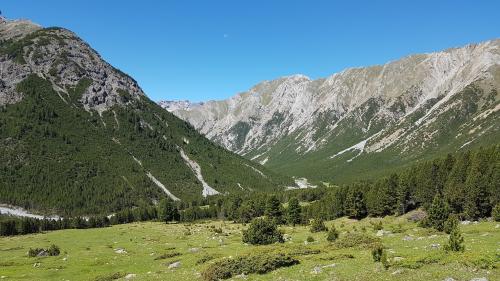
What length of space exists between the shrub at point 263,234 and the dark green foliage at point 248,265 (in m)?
27.9

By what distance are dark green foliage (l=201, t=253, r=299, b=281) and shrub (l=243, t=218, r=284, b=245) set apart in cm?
2794

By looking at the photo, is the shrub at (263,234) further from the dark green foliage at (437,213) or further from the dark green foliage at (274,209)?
the dark green foliage at (274,209)

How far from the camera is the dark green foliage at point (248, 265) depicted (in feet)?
117

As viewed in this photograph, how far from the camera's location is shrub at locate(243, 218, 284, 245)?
215 ft

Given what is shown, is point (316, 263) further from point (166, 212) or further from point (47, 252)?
point (166, 212)

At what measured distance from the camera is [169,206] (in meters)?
A: 167

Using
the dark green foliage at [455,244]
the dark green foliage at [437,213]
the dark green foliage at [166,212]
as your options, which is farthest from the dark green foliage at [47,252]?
the dark green foliage at [166,212]

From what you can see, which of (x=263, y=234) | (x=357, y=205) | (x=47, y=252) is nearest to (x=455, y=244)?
(x=263, y=234)

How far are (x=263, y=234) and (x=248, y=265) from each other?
30.1m

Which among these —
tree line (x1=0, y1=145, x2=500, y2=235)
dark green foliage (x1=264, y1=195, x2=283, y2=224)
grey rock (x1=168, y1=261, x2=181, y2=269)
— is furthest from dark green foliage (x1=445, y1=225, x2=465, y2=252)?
dark green foliage (x1=264, y1=195, x2=283, y2=224)

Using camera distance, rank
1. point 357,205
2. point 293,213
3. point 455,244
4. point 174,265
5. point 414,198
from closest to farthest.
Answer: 1. point 455,244
2. point 174,265
3. point 414,198
4. point 293,213
5. point 357,205

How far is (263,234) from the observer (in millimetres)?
65875

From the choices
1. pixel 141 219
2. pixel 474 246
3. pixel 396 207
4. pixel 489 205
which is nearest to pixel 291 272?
pixel 474 246

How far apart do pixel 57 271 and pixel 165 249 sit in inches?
719
